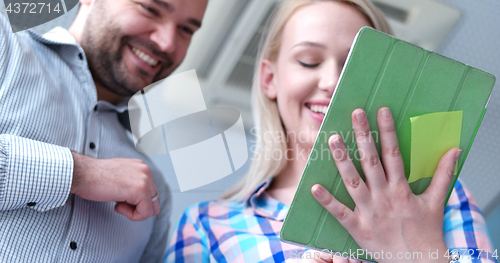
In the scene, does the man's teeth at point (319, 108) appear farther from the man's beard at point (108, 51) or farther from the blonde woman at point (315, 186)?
the man's beard at point (108, 51)

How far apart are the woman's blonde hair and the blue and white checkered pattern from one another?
13.6 inches

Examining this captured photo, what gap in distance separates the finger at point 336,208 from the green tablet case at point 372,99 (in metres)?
0.02

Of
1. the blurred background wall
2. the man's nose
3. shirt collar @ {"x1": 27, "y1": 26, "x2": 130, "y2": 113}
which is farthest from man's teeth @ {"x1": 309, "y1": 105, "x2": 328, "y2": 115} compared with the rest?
shirt collar @ {"x1": 27, "y1": 26, "x2": 130, "y2": 113}

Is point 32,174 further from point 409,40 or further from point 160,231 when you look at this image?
point 409,40

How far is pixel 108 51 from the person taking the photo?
4.06 feet

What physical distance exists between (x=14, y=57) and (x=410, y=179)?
0.94m

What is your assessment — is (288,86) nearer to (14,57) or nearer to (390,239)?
(390,239)

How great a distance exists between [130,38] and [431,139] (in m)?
0.97

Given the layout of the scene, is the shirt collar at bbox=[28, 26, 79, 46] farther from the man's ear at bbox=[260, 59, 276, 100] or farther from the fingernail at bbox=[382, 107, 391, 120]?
the fingernail at bbox=[382, 107, 391, 120]

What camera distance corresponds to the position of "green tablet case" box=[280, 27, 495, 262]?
2.23 ft

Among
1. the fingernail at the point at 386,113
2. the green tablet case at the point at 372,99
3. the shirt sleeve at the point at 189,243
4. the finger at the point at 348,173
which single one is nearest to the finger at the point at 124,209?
the shirt sleeve at the point at 189,243

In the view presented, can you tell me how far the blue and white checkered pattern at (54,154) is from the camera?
0.76 meters

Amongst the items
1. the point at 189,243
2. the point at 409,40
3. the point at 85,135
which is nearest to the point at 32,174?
the point at 85,135

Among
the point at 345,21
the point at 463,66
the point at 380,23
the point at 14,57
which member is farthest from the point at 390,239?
the point at 14,57
